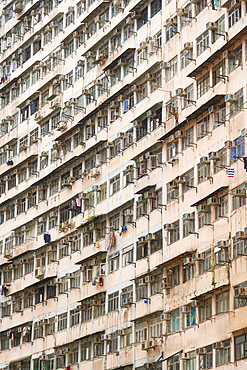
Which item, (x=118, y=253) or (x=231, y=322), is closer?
(x=231, y=322)

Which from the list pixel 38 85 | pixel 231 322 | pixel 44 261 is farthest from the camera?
pixel 38 85

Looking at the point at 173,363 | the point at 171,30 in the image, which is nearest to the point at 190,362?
the point at 173,363

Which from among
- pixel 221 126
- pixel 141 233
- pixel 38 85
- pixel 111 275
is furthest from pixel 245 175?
pixel 38 85

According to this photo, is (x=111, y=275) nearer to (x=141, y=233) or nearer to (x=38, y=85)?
(x=141, y=233)

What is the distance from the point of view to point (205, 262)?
A: 31.1 metres

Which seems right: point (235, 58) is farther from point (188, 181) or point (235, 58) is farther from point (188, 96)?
point (188, 181)

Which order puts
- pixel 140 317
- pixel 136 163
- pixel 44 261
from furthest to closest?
pixel 44 261 → pixel 136 163 → pixel 140 317

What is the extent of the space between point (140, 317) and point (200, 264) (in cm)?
372

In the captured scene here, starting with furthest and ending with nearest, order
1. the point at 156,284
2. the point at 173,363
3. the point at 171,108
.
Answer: the point at 171,108
the point at 156,284
the point at 173,363

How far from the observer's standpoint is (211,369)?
29797mm

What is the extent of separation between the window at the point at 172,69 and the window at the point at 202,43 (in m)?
1.49

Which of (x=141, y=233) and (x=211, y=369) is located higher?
(x=141, y=233)

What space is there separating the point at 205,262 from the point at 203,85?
5.94 m

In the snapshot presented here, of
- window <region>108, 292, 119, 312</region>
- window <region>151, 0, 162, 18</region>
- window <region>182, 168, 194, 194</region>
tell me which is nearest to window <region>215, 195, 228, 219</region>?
window <region>182, 168, 194, 194</region>
